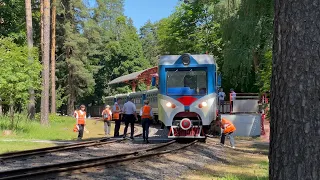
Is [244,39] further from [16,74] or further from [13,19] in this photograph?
[13,19]

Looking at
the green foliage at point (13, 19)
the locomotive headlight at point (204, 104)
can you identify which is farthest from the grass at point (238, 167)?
the green foliage at point (13, 19)

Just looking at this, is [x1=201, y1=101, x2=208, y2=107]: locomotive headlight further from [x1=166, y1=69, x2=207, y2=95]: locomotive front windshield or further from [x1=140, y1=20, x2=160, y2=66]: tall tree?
[x1=140, y1=20, x2=160, y2=66]: tall tree

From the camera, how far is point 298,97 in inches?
122

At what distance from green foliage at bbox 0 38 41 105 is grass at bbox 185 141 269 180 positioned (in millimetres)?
10045

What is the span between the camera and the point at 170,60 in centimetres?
1568

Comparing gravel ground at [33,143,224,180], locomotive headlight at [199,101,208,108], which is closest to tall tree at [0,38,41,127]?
locomotive headlight at [199,101,208,108]

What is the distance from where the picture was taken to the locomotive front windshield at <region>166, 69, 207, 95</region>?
15.4 metres

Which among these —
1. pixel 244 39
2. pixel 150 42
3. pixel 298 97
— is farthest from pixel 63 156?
pixel 150 42

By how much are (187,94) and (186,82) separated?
0.52 m

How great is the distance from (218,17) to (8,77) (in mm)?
16901

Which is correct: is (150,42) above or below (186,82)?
above

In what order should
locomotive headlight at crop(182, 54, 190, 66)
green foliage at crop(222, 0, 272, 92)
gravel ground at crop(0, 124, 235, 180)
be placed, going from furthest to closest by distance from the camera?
1. green foliage at crop(222, 0, 272, 92)
2. locomotive headlight at crop(182, 54, 190, 66)
3. gravel ground at crop(0, 124, 235, 180)

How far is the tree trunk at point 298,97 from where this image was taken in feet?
10.1

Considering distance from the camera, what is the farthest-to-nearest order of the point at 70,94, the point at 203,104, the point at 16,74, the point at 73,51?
1. the point at 70,94
2. the point at 73,51
3. the point at 16,74
4. the point at 203,104
